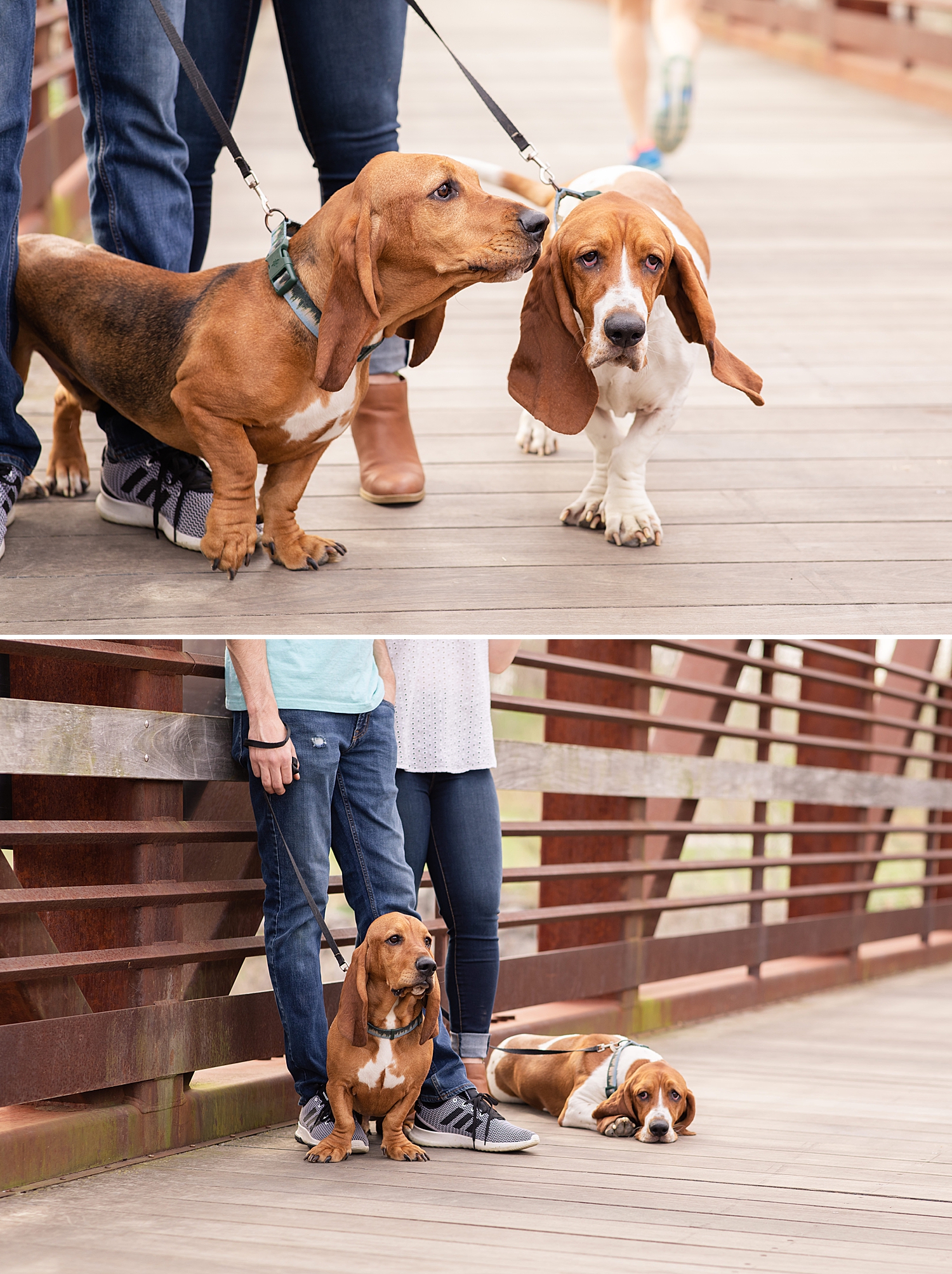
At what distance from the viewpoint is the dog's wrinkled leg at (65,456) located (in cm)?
271

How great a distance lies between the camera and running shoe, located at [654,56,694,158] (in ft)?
20.7

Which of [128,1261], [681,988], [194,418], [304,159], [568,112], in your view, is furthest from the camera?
[568,112]

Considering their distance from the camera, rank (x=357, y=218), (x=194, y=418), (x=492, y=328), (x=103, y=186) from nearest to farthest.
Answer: (x=357, y=218), (x=194, y=418), (x=103, y=186), (x=492, y=328)

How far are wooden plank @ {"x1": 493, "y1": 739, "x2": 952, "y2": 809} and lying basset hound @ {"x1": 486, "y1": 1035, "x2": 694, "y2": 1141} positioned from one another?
2.13ft

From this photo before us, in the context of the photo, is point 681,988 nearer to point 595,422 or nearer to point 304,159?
point 595,422

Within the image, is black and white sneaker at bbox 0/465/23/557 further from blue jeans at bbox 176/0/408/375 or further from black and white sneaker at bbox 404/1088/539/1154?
black and white sneaker at bbox 404/1088/539/1154

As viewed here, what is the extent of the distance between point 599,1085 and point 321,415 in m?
1.58

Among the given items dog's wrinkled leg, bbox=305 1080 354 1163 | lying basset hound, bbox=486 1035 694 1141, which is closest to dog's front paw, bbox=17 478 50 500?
dog's wrinkled leg, bbox=305 1080 354 1163

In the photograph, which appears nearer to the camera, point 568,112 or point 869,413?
point 869,413

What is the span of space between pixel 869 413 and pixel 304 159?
4.24m

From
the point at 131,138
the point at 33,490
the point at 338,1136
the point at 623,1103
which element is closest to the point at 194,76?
the point at 131,138

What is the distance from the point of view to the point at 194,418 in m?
2.26

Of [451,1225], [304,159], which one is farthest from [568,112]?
[451,1225]

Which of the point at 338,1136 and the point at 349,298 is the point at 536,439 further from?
the point at 338,1136
